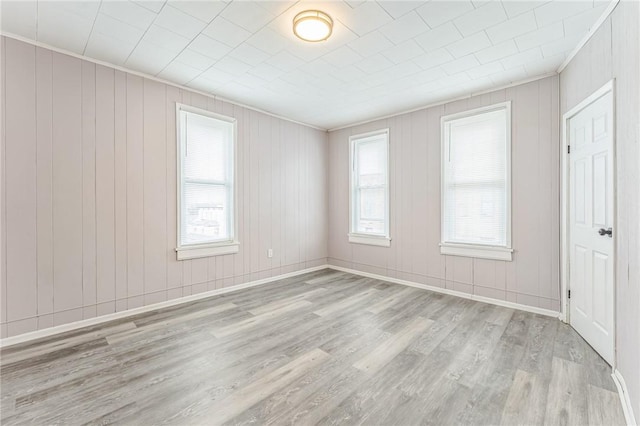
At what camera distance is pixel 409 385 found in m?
1.97

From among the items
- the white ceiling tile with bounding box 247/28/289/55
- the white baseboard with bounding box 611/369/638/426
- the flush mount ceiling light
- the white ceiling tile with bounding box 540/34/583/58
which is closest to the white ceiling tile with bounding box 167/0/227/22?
the white ceiling tile with bounding box 247/28/289/55

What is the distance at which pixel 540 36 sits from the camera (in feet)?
8.33

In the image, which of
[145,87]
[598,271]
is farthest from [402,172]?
[145,87]

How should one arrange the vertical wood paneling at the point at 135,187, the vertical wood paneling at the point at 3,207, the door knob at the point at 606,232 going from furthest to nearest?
the vertical wood paneling at the point at 135,187 < the vertical wood paneling at the point at 3,207 < the door knob at the point at 606,232

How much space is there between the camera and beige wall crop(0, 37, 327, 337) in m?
2.55

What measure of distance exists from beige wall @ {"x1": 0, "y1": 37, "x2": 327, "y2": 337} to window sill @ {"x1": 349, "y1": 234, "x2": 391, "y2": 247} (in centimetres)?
209

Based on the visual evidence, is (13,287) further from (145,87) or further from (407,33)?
(407,33)

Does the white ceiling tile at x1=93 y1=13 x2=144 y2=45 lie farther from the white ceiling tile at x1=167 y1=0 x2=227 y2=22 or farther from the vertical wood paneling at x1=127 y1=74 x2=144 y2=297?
the vertical wood paneling at x1=127 y1=74 x2=144 y2=297

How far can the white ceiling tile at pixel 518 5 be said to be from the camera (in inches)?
83.7

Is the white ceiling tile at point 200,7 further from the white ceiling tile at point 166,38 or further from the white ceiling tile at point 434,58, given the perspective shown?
the white ceiling tile at point 434,58

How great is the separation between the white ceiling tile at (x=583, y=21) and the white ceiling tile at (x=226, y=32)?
270 cm

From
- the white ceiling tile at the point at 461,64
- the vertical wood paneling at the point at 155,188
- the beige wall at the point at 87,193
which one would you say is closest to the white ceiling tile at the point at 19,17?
the beige wall at the point at 87,193

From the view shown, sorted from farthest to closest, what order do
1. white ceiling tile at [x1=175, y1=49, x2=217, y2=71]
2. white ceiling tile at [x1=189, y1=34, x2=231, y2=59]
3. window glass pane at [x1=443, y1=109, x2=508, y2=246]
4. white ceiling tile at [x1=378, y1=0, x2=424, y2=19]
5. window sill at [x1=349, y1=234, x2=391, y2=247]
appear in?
window sill at [x1=349, y1=234, x2=391, y2=247]
window glass pane at [x1=443, y1=109, x2=508, y2=246]
white ceiling tile at [x1=175, y1=49, x2=217, y2=71]
white ceiling tile at [x1=189, y1=34, x2=231, y2=59]
white ceiling tile at [x1=378, y1=0, x2=424, y2=19]

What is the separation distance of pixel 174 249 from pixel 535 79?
15.9 feet
